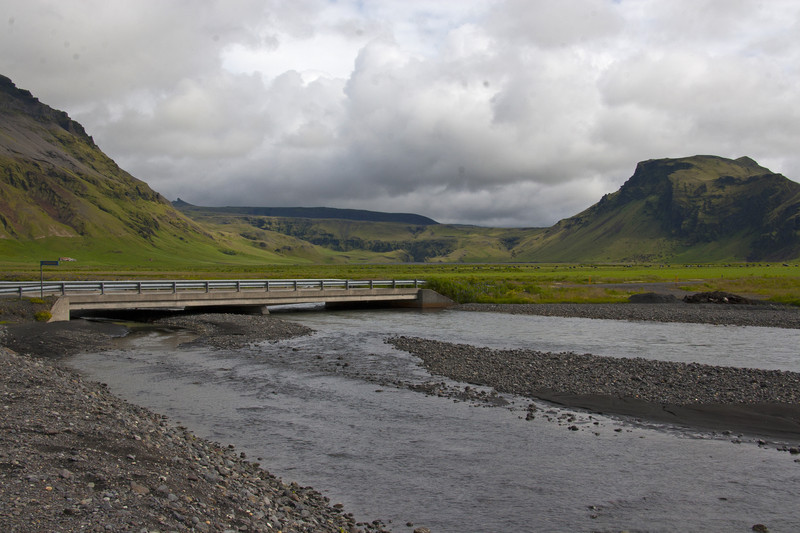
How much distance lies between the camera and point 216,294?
51.6 m

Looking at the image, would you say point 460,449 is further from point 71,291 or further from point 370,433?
point 71,291

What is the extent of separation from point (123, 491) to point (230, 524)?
6.48 ft

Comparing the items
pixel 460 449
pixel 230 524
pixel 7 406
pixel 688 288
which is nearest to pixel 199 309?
pixel 7 406

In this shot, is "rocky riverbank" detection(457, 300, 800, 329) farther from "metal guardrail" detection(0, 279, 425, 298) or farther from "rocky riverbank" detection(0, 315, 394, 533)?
"rocky riverbank" detection(0, 315, 394, 533)

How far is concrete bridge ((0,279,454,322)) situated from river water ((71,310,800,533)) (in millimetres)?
17225

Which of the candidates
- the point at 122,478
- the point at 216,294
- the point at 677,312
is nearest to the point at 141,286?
the point at 216,294

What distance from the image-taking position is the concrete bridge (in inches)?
1770

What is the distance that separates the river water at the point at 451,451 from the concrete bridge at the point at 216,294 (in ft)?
56.5

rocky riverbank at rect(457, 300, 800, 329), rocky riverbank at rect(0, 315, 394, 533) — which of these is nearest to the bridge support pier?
rocky riverbank at rect(0, 315, 394, 533)

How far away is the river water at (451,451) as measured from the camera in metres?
12.2

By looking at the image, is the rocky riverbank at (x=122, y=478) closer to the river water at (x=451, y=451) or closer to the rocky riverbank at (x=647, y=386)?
the river water at (x=451, y=451)

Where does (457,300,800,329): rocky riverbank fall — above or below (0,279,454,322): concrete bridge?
below

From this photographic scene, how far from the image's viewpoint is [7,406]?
1509 cm

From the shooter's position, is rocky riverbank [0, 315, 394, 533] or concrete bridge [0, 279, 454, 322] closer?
rocky riverbank [0, 315, 394, 533]
